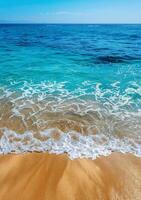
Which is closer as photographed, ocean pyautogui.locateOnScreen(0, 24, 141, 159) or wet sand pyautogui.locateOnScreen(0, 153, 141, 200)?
wet sand pyautogui.locateOnScreen(0, 153, 141, 200)

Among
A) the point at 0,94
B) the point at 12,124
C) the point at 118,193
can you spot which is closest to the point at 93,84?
the point at 0,94

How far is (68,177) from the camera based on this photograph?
4332mm

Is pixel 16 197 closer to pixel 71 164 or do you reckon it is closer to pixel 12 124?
pixel 71 164

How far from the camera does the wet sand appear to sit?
3945 mm

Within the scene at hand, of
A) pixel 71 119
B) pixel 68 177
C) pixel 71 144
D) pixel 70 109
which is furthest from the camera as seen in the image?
pixel 70 109

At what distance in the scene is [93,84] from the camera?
10.4 metres

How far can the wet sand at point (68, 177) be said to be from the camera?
395 cm

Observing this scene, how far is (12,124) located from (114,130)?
10.2ft

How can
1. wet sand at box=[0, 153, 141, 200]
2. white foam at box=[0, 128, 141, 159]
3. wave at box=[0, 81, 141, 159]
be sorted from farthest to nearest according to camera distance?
wave at box=[0, 81, 141, 159], white foam at box=[0, 128, 141, 159], wet sand at box=[0, 153, 141, 200]

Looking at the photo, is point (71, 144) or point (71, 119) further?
point (71, 119)

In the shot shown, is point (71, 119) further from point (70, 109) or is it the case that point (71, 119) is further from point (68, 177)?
point (68, 177)

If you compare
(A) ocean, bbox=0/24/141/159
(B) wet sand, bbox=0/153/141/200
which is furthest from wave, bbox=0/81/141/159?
(B) wet sand, bbox=0/153/141/200

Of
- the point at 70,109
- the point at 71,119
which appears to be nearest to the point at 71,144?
the point at 71,119

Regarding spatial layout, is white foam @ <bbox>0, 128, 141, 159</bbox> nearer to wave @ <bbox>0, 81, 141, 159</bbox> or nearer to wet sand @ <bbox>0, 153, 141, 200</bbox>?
wave @ <bbox>0, 81, 141, 159</bbox>
